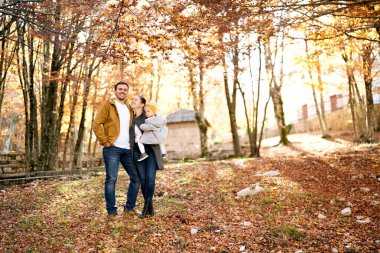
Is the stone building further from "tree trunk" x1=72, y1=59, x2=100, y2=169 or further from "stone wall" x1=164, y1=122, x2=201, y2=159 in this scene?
"tree trunk" x1=72, y1=59, x2=100, y2=169

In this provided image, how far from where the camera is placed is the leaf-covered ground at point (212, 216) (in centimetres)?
452

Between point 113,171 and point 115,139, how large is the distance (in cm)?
53

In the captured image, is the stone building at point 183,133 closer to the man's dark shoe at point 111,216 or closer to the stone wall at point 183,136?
the stone wall at point 183,136

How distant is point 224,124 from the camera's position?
60969 millimetres

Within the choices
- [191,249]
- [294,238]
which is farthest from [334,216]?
[191,249]

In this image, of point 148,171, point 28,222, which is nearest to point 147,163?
point 148,171

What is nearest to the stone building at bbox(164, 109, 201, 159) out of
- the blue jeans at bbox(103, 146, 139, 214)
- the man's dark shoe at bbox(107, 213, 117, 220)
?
the blue jeans at bbox(103, 146, 139, 214)

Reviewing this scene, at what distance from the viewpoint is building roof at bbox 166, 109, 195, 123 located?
27703mm

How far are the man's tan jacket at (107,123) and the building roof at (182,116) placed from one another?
72.9 ft

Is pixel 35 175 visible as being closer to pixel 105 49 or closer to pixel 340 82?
pixel 105 49

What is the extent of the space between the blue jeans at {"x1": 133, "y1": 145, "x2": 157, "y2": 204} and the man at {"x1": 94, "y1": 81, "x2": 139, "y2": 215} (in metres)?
0.12

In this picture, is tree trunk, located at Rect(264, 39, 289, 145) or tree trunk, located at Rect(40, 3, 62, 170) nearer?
tree trunk, located at Rect(40, 3, 62, 170)

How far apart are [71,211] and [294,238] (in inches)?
157

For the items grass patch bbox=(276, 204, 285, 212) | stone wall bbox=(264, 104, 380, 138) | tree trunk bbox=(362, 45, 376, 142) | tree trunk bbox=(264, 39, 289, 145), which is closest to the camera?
grass patch bbox=(276, 204, 285, 212)
